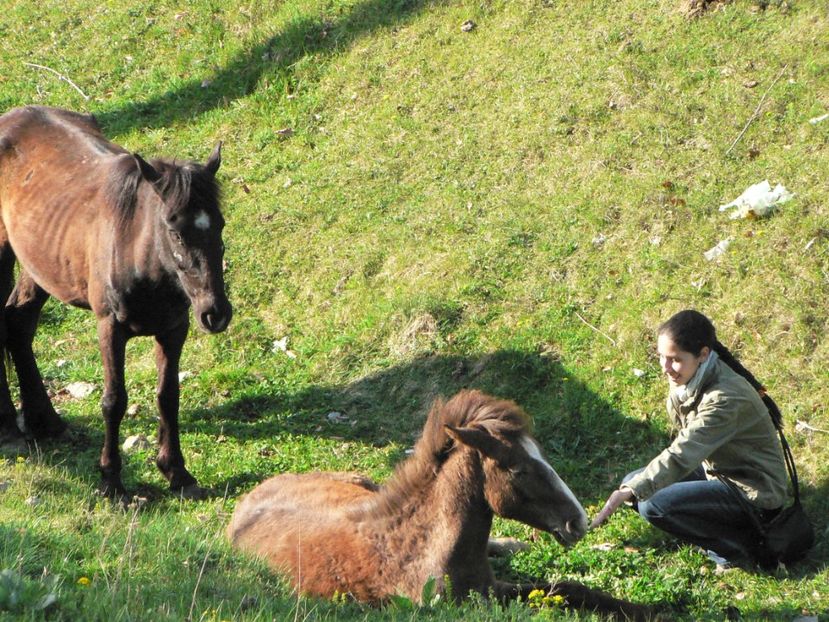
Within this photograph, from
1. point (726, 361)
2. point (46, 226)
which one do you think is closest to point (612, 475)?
point (726, 361)

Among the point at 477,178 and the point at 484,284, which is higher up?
the point at 477,178

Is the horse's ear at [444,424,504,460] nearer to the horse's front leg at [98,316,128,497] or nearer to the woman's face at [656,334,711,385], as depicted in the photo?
the woman's face at [656,334,711,385]

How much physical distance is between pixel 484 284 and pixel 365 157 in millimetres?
3192

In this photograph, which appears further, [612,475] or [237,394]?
[237,394]

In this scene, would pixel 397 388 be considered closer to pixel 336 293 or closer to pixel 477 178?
pixel 336 293

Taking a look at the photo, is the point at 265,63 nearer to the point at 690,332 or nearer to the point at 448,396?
the point at 448,396

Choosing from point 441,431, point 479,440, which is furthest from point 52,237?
point 479,440

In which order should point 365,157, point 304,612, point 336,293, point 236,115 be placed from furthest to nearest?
point 236,115 → point 365,157 → point 336,293 → point 304,612

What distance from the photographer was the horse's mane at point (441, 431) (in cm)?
610

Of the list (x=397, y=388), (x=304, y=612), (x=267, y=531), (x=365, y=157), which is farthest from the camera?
(x=365, y=157)

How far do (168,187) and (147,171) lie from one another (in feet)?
0.64

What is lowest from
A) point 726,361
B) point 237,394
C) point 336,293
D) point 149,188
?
point 237,394

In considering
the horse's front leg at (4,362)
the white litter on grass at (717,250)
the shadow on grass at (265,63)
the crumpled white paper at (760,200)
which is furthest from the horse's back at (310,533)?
the shadow on grass at (265,63)

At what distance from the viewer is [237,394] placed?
10.1m
